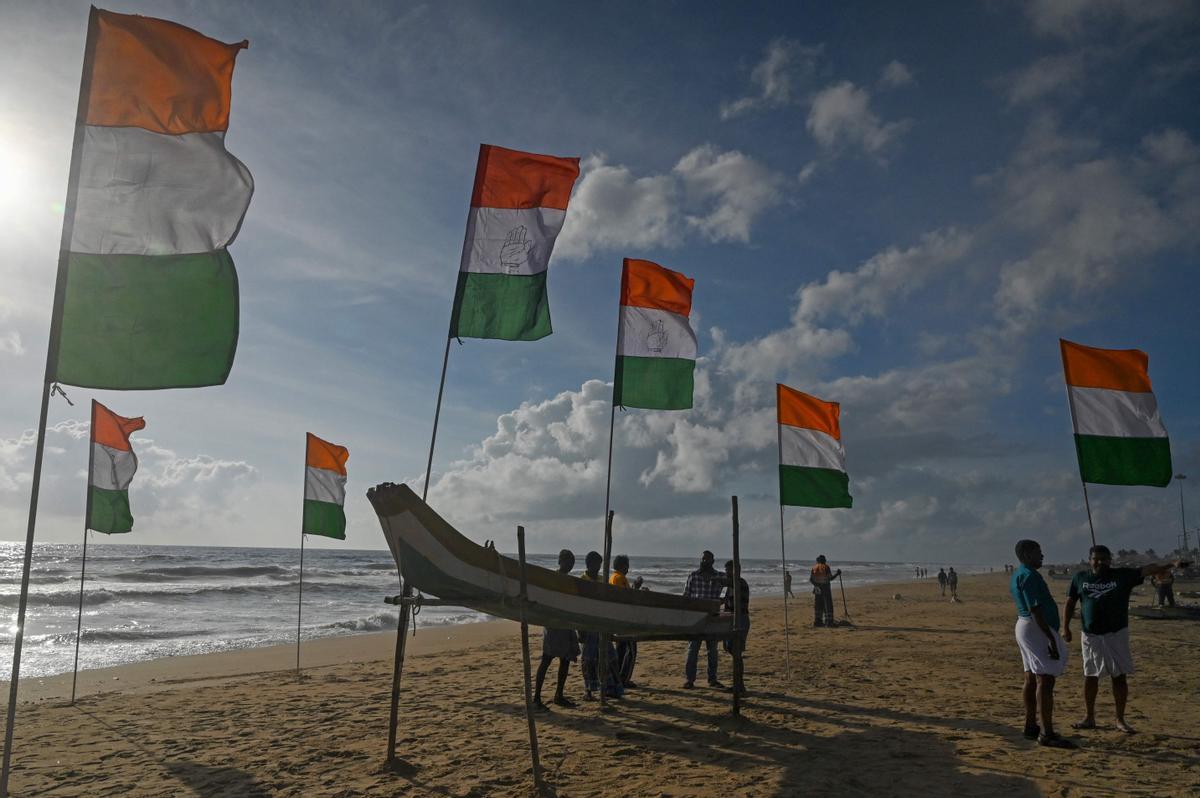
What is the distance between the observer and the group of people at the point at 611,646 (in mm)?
8531

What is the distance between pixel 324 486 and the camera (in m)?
12.9

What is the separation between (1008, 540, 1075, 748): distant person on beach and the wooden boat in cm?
348

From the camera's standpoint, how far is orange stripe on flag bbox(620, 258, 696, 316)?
10.1 meters

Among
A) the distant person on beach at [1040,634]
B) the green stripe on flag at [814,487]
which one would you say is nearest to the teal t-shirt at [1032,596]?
the distant person on beach at [1040,634]

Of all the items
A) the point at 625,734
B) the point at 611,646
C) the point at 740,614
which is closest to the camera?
the point at 625,734

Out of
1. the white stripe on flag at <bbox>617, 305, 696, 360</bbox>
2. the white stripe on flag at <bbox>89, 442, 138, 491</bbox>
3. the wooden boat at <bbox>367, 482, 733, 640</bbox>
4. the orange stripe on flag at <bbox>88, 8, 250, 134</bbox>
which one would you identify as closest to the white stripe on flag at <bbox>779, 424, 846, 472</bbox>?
the white stripe on flag at <bbox>617, 305, 696, 360</bbox>

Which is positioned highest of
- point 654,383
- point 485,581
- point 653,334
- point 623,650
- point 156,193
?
point 653,334

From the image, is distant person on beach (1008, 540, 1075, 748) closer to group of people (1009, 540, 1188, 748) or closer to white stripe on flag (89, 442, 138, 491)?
group of people (1009, 540, 1188, 748)

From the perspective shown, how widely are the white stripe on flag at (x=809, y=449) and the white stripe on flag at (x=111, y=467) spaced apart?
405 inches

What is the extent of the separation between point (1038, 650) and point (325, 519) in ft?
36.7

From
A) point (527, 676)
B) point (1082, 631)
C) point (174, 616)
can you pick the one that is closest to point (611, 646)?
point (527, 676)

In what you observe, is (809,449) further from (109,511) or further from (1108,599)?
(109,511)

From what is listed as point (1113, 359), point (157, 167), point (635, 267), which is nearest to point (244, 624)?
point (635, 267)

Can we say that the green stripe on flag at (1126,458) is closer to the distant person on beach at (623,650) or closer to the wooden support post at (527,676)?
the distant person on beach at (623,650)
